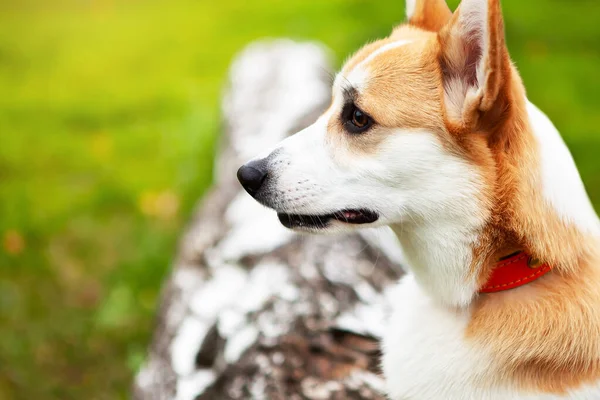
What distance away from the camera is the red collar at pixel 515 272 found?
2383 millimetres

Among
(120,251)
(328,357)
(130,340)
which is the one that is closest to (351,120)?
(328,357)

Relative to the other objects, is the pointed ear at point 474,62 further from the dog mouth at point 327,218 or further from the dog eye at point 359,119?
the dog mouth at point 327,218

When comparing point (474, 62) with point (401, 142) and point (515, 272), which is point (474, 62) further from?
point (515, 272)

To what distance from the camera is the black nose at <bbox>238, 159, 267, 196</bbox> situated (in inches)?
105

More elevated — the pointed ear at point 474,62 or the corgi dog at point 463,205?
the pointed ear at point 474,62

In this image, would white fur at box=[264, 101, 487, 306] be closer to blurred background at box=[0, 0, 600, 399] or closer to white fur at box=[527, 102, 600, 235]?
white fur at box=[527, 102, 600, 235]

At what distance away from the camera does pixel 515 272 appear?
2.41 metres

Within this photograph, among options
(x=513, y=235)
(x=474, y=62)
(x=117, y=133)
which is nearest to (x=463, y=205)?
(x=513, y=235)

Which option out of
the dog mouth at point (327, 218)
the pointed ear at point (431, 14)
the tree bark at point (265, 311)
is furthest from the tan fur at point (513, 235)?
Answer: the tree bark at point (265, 311)

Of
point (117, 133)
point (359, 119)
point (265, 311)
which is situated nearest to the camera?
point (359, 119)

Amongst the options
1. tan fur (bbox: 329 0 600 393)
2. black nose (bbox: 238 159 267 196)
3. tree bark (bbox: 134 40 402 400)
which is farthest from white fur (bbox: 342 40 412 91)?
tree bark (bbox: 134 40 402 400)

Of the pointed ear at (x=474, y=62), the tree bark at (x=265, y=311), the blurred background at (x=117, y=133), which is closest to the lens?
the pointed ear at (x=474, y=62)

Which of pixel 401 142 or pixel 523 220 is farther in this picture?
pixel 401 142

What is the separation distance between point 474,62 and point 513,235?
0.61 m
